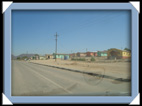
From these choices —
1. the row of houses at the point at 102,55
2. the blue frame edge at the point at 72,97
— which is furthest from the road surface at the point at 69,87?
the row of houses at the point at 102,55

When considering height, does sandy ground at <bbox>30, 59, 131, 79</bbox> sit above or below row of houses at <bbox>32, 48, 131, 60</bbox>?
below

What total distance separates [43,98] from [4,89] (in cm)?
182

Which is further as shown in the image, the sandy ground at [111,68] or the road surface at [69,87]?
the sandy ground at [111,68]

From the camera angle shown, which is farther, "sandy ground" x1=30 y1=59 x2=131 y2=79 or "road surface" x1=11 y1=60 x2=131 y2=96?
"sandy ground" x1=30 y1=59 x2=131 y2=79

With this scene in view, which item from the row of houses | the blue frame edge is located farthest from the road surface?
the row of houses

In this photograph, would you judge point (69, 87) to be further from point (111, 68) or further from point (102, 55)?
point (102, 55)

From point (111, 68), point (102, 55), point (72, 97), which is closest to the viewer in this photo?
point (72, 97)

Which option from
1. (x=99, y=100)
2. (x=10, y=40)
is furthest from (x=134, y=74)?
(x=10, y=40)

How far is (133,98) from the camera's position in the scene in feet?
26.1

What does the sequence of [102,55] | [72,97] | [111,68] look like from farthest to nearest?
[102,55] → [111,68] → [72,97]

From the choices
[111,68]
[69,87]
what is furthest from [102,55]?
[69,87]

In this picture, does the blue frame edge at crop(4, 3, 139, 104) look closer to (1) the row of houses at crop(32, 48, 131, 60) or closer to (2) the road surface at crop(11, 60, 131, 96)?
(2) the road surface at crop(11, 60, 131, 96)

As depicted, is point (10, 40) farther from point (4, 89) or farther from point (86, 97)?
point (86, 97)

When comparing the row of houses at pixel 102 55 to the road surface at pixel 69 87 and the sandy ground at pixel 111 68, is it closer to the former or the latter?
the sandy ground at pixel 111 68
